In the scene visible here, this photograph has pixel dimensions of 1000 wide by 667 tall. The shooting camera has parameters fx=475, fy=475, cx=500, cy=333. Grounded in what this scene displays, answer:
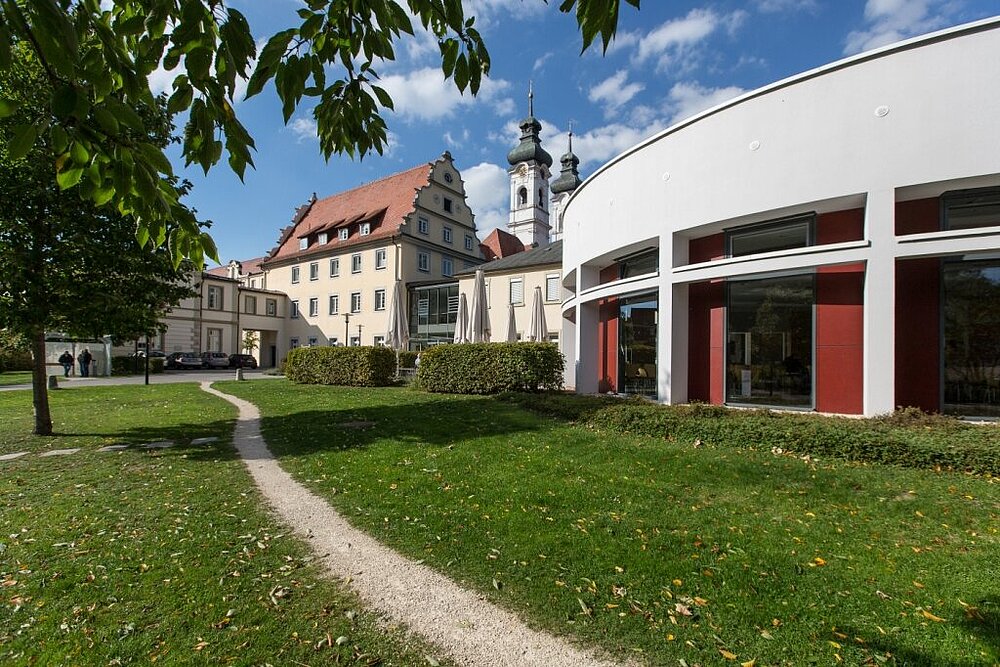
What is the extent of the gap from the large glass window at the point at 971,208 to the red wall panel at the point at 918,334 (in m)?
0.84

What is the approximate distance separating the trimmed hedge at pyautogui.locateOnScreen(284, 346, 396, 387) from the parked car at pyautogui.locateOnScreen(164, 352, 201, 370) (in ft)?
69.0

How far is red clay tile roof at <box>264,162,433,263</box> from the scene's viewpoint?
40.0 meters

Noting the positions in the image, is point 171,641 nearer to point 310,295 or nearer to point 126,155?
point 126,155

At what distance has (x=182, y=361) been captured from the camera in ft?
125

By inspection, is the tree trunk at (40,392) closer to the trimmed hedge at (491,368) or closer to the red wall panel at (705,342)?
the trimmed hedge at (491,368)

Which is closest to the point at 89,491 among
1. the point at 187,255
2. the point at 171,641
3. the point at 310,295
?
the point at 171,641

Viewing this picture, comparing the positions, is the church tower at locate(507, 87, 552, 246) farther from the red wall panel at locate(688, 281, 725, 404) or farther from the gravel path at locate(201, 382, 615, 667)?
the gravel path at locate(201, 382, 615, 667)

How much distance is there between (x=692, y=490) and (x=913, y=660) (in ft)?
10.2

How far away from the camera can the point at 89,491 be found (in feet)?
20.0

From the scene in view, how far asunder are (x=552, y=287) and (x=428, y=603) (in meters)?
27.0

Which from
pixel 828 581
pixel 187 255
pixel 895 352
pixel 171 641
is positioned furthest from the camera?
pixel 895 352

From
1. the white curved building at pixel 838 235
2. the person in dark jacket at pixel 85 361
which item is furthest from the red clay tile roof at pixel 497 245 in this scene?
the white curved building at pixel 838 235

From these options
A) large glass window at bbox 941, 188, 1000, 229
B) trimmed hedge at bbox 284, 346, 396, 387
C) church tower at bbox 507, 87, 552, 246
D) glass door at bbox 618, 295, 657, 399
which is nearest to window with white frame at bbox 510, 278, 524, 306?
trimmed hedge at bbox 284, 346, 396, 387

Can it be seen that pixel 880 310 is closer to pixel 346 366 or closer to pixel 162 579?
pixel 162 579
